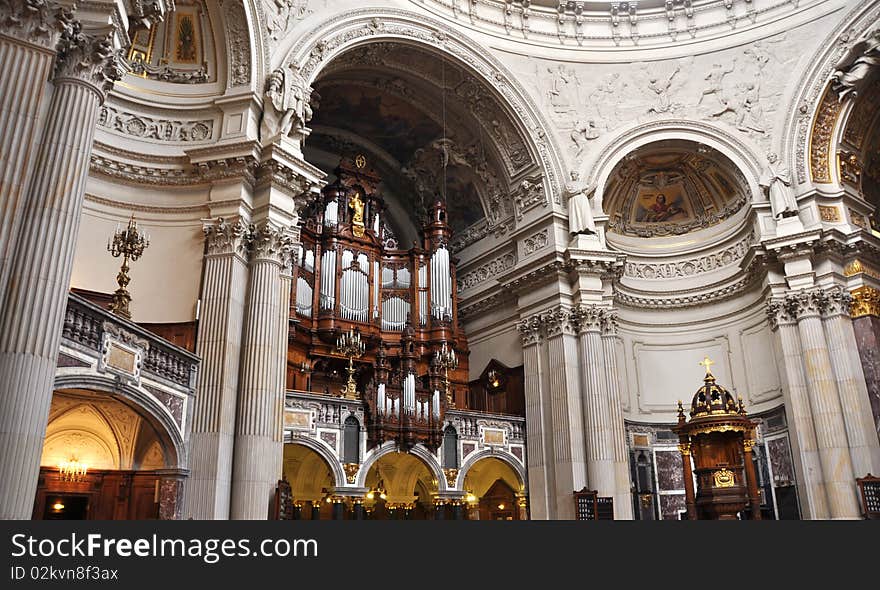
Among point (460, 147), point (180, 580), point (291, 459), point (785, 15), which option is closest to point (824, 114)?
point (785, 15)

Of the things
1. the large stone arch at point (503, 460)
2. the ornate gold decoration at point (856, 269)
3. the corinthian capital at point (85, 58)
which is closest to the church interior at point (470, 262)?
the corinthian capital at point (85, 58)

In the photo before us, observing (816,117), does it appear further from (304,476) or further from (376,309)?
(304,476)

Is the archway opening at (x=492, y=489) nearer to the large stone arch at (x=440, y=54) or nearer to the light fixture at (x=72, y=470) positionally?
the large stone arch at (x=440, y=54)

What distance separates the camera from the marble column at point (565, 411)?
56.5 ft

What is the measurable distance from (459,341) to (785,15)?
1344cm

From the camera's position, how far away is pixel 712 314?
68.5ft

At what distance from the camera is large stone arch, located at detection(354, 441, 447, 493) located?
15.9 meters

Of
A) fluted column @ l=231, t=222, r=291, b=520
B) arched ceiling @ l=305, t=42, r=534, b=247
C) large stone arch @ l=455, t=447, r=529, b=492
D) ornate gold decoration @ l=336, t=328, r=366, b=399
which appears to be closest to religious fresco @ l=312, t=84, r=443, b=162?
arched ceiling @ l=305, t=42, r=534, b=247

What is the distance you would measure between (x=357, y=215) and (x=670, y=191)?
10017 mm

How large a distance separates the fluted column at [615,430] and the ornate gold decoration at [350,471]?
6.37 m

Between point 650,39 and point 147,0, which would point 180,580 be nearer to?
point 147,0

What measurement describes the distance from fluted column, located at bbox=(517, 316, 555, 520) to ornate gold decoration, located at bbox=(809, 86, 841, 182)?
866 cm

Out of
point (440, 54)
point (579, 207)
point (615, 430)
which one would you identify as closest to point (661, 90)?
point (579, 207)

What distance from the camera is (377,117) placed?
21828 mm
